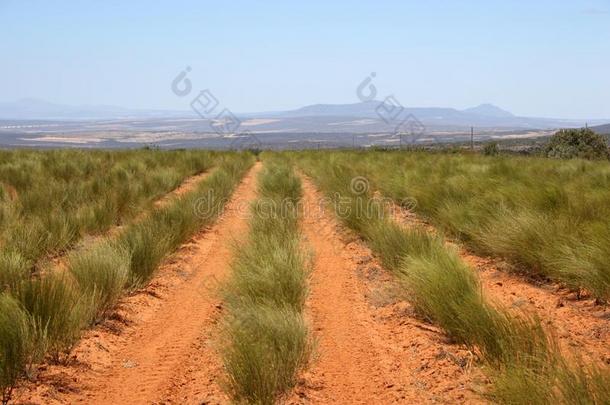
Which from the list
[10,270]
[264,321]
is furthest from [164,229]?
[264,321]

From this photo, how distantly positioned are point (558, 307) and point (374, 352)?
1885mm

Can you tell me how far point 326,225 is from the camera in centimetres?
1038

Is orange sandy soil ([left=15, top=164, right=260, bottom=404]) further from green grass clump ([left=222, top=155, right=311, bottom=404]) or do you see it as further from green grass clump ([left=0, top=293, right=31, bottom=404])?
green grass clump ([left=222, top=155, right=311, bottom=404])

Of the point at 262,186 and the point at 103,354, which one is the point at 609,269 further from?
the point at 262,186

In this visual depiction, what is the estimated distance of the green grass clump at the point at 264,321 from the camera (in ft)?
10.8

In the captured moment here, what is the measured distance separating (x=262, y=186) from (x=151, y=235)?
8584 millimetres

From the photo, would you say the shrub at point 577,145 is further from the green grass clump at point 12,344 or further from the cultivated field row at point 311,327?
the green grass clump at point 12,344

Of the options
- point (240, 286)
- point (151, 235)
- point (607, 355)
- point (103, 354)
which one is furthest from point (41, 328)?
point (607, 355)

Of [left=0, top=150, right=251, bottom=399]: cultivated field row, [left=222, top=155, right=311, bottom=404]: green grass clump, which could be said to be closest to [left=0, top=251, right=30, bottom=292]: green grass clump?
[left=0, top=150, right=251, bottom=399]: cultivated field row

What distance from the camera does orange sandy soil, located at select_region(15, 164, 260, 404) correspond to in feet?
12.0

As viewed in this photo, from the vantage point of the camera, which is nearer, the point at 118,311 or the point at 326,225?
the point at 118,311

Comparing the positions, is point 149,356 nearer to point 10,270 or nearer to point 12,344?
point 12,344

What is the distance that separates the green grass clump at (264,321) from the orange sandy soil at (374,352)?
0.21 m

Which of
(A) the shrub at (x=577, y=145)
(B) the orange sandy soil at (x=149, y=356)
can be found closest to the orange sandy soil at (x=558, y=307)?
(B) the orange sandy soil at (x=149, y=356)
